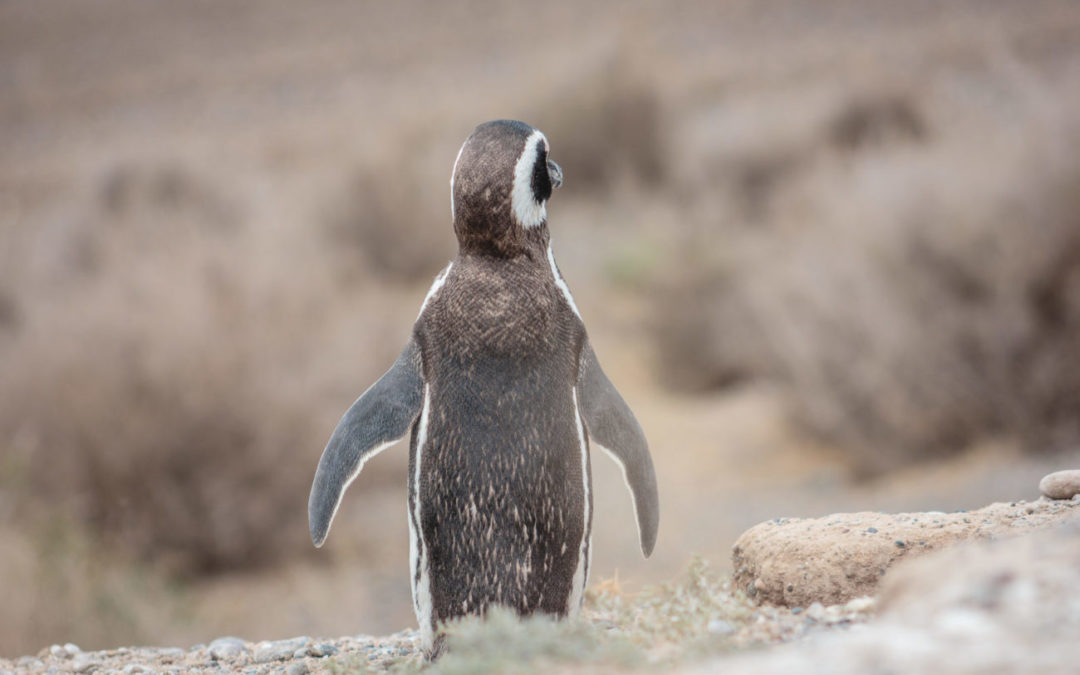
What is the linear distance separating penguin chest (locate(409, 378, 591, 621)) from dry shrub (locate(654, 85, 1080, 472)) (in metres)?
6.14

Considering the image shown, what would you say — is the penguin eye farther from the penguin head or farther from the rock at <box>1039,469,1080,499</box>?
the rock at <box>1039,469,1080,499</box>

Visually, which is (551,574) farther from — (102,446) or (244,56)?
(244,56)

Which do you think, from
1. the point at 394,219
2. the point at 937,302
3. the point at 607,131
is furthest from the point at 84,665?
the point at 607,131

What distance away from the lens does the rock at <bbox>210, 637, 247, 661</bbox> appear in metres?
3.78

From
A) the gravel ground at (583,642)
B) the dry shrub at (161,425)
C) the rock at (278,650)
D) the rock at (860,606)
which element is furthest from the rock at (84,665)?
the dry shrub at (161,425)

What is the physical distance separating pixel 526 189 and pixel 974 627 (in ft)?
6.51

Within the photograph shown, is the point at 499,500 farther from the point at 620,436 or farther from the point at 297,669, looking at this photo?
the point at 297,669

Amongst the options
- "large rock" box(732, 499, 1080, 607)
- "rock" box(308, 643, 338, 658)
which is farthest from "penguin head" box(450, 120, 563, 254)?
"rock" box(308, 643, 338, 658)

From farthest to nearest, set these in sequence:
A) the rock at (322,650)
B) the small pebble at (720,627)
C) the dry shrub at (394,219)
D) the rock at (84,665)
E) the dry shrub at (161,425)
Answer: the dry shrub at (394,219) < the dry shrub at (161,425) < the rock at (84,665) < the rock at (322,650) < the small pebble at (720,627)

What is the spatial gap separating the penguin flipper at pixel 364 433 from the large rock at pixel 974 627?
1.58 meters

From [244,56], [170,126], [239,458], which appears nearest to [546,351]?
[239,458]

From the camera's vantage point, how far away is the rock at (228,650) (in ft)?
12.4

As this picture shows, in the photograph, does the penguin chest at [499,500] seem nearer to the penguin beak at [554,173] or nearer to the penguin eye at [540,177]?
the penguin eye at [540,177]

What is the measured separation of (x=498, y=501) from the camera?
2.94m
